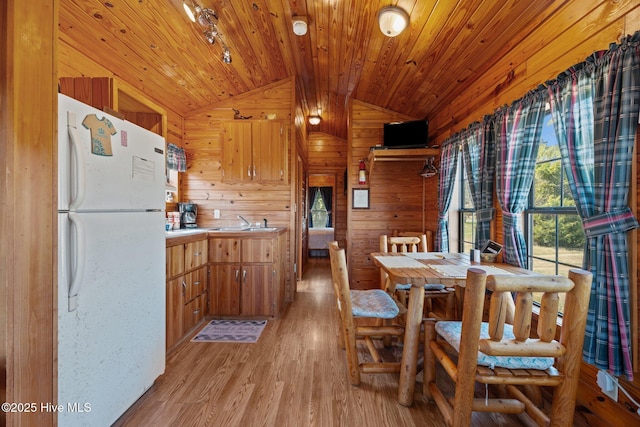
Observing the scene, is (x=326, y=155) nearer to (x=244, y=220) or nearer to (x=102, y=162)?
(x=244, y=220)

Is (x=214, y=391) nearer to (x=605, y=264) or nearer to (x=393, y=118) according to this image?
(x=605, y=264)

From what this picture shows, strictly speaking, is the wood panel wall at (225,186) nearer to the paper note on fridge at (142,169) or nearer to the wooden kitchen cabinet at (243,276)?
the wooden kitchen cabinet at (243,276)

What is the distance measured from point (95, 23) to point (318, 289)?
12.5ft

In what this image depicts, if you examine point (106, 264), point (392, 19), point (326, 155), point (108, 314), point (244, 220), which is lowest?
point (108, 314)

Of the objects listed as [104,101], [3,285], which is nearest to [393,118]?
[104,101]

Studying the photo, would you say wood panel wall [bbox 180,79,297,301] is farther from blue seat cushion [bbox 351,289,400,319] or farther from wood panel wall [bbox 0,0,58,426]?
wood panel wall [bbox 0,0,58,426]

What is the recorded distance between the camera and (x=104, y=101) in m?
1.75

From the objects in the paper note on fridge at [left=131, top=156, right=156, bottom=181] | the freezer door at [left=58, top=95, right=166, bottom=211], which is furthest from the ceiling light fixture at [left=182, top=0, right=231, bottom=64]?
the paper note on fridge at [left=131, top=156, right=156, bottom=181]

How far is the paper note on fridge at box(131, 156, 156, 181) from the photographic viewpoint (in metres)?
1.59

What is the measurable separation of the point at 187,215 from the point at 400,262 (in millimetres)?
2674

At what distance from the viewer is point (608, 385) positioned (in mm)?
1401

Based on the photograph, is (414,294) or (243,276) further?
(243,276)

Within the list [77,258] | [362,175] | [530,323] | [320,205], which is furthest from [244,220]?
[320,205]

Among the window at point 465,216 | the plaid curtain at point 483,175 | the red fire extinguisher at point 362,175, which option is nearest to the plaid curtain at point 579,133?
the plaid curtain at point 483,175
